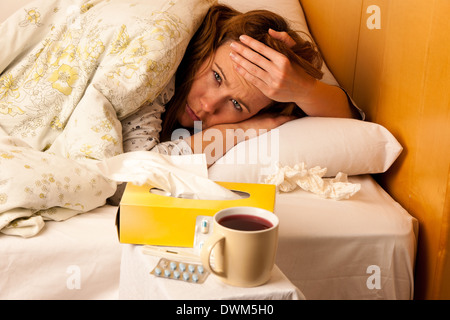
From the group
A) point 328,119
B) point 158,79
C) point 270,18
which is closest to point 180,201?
point 158,79

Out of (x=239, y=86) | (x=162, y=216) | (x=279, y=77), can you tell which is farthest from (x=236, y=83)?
(x=162, y=216)

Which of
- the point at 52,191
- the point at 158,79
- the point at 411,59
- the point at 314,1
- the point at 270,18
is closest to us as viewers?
the point at 52,191

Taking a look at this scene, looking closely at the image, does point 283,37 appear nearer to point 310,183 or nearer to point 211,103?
point 211,103

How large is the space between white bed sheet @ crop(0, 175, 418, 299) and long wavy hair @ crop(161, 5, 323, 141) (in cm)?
36

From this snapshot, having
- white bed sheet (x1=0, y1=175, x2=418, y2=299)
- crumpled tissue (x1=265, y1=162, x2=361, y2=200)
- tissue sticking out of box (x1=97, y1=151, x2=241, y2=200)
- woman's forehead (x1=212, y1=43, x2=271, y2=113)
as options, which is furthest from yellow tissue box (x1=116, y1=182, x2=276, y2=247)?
woman's forehead (x1=212, y1=43, x2=271, y2=113)

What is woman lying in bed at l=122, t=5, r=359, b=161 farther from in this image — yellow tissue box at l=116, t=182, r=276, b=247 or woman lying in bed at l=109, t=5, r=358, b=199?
yellow tissue box at l=116, t=182, r=276, b=247

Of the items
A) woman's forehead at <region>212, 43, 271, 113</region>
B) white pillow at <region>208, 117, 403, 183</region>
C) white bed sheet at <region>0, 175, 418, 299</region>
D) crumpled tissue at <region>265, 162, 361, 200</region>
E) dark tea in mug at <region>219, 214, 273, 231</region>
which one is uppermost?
woman's forehead at <region>212, 43, 271, 113</region>

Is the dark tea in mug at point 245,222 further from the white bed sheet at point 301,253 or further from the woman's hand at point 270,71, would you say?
the woman's hand at point 270,71

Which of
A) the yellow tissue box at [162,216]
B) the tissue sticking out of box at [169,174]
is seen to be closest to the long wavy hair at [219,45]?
the tissue sticking out of box at [169,174]

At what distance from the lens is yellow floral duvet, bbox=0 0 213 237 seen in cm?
86

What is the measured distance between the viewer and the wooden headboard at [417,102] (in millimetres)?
919

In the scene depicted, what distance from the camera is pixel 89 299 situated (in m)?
0.87

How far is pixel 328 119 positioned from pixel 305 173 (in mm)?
217
